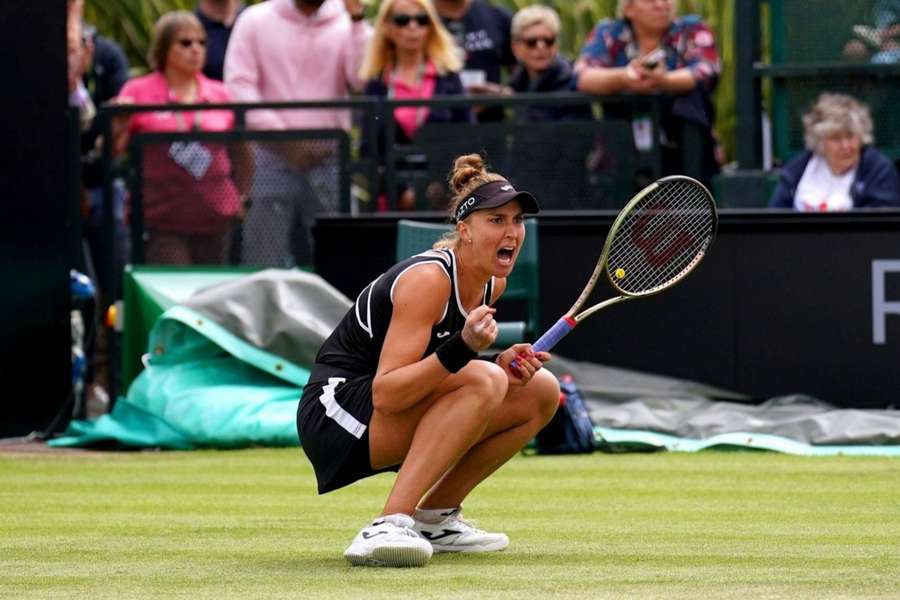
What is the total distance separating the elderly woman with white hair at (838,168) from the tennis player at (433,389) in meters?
5.04

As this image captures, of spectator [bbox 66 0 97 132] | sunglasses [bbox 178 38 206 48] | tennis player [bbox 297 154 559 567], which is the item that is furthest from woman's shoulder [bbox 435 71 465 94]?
tennis player [bbox 297 154 559 567]

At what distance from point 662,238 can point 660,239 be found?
0.7 inches

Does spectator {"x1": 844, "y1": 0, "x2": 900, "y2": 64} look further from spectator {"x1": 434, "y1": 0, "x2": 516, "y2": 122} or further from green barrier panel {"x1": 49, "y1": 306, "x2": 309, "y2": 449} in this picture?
green barrier panel {"x1": 49, "y1": 306, "x2": 309, "y2": 449}

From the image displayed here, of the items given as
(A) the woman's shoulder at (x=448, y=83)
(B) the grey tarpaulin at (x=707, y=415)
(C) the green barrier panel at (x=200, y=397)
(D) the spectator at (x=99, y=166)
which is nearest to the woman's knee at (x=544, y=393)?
(B) the grey tarpaulin at (x=707, y=415)

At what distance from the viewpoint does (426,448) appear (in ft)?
18.1

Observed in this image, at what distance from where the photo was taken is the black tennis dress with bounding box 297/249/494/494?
18.4 feet

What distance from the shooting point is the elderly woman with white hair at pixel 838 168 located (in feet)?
34.4

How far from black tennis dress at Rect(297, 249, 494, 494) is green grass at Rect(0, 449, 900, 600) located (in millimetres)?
305

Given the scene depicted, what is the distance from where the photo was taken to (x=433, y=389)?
553 centimetres

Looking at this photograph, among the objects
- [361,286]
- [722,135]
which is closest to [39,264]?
[361,286]

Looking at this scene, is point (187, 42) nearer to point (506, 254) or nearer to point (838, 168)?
point (838, 168)

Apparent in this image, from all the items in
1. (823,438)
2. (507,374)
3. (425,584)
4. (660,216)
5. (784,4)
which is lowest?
(823,438)

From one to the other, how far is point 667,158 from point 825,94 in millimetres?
993

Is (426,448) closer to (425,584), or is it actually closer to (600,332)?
(425,584)
